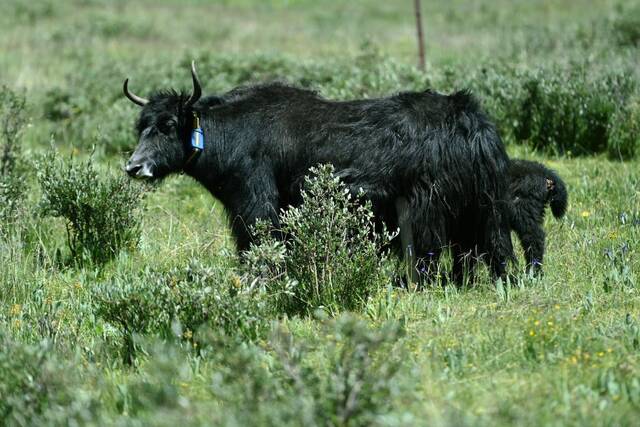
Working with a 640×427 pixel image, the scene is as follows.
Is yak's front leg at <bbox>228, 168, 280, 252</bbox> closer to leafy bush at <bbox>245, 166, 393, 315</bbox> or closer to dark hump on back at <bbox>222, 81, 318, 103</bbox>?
dark hump on back at <bbox>222, 81, 318, 103</bbox>

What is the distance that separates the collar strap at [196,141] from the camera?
8.18m

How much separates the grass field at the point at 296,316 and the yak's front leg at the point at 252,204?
276mm

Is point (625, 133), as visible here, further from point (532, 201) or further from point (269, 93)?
point (269, 93)

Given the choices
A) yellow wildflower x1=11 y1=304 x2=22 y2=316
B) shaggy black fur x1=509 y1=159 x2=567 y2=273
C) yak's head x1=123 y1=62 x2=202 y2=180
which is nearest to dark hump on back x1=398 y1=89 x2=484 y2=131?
shaggy black fur x1=509 y1=159 x2=567 y2=273

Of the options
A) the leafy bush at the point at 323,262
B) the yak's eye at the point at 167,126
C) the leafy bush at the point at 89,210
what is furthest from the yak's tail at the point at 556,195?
the leafy bush at the point at 89,210

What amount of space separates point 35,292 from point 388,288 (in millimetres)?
2869

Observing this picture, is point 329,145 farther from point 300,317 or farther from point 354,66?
point 354,66

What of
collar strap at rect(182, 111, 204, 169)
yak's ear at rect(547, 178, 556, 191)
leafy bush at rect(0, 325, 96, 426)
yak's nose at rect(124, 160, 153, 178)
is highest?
collar strap at rect(182, 111, 204, 169)

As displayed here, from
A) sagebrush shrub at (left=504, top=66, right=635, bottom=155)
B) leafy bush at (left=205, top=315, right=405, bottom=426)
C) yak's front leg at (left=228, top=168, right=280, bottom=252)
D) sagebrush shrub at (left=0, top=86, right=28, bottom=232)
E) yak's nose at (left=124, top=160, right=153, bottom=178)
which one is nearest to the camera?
leafy bush at (left=205, top=315, right=405, bottom=426)

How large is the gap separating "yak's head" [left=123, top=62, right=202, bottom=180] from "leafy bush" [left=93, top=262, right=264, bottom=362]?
71.0 inches

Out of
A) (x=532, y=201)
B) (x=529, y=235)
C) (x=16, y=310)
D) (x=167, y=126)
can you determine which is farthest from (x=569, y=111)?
(x=16, y=310)

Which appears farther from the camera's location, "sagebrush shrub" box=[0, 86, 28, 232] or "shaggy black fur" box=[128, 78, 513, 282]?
"sagebrush shrub" box=[0, 86, 28, 232]

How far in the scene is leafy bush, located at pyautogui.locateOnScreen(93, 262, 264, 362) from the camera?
6242mm

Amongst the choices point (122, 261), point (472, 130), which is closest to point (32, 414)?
point (122, 261)
